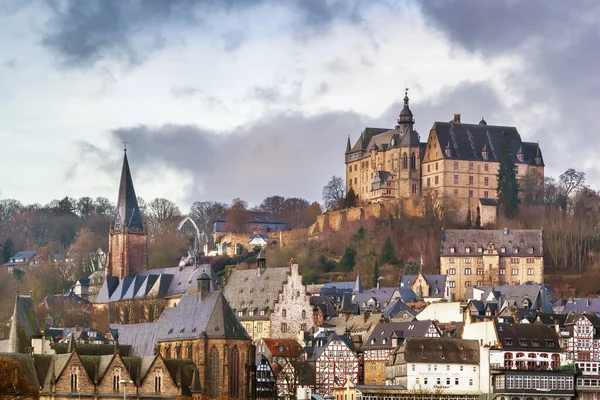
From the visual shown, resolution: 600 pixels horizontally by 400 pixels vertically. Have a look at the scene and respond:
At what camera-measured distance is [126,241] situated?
181125 millimetres

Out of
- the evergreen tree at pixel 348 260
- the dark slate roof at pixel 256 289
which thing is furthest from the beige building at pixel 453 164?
the dark slate roof at pixel 256 289

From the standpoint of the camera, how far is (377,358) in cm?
13312

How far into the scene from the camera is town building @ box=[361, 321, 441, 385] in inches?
5197

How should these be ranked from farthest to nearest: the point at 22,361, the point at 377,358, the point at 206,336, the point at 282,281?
the point at 282,281 → the point at 377,358 → the point at 206,336 → the point at 22,361

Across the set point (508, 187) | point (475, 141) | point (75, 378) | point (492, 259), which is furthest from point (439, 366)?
point (475, 141)

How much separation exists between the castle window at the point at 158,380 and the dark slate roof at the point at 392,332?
27.1m

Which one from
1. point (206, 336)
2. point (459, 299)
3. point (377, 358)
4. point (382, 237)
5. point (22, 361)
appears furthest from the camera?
point (382, 237)

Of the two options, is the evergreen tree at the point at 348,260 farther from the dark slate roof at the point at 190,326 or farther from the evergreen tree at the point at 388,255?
the dark slate roof at the point at 190,326

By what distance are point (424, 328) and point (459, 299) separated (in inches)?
1358

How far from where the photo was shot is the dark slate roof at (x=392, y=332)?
133 m

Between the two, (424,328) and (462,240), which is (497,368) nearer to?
(424,328)

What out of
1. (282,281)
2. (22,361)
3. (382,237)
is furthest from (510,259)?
(22,361)

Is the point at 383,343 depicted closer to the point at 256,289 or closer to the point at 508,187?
the point at 256,289

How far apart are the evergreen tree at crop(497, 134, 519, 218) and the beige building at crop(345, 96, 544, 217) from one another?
325 centimetres
